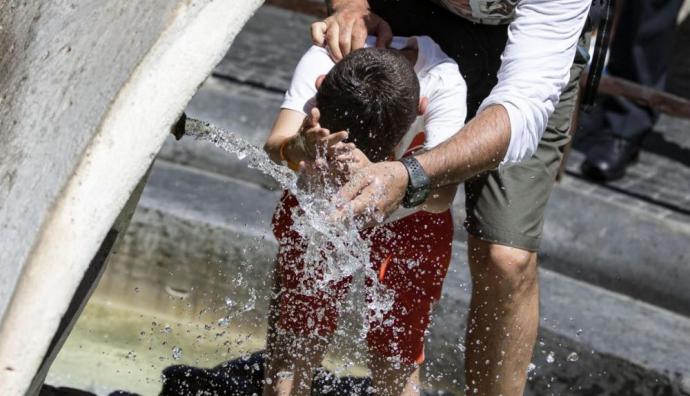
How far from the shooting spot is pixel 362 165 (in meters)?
2.34

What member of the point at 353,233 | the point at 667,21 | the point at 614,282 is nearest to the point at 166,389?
the point at 353,233

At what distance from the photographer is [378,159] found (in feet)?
8.38

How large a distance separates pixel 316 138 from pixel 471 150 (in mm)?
321

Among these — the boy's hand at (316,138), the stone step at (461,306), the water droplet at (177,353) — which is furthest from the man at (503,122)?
the water droplet at (177,353)

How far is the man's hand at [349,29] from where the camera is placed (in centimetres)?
274

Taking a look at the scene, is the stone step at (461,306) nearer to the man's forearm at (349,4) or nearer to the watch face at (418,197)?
the man's forearm at (349,4)

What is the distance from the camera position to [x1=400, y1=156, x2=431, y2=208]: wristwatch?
2.39 meters

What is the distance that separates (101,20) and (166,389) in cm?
144

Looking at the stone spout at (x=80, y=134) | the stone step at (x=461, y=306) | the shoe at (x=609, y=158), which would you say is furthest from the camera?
the shoe at (x=609, y=158)

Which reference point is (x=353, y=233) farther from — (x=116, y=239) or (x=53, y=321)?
(x=53, y=321)

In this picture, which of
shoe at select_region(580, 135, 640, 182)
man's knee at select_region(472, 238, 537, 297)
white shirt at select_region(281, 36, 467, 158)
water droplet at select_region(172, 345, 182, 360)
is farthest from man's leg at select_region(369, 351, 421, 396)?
shoe at select_region(580, 135, 640, 182)

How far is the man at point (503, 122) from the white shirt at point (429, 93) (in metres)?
0.05

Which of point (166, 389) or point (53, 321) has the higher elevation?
point (53, 321)

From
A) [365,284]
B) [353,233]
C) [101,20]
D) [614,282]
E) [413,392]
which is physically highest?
[101,20]
